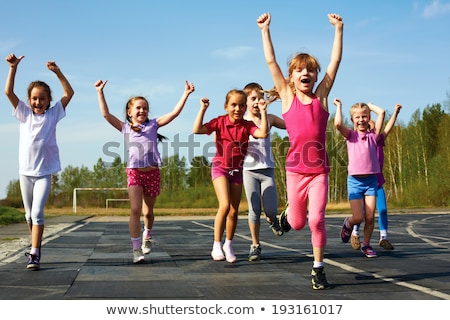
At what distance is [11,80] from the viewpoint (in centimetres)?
686

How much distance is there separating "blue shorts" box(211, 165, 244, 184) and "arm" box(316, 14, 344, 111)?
1861 mm

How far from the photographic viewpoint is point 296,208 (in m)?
5.59

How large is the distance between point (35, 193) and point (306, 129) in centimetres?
310

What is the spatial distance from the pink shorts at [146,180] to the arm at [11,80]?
149 cm

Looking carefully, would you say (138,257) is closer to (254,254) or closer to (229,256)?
(229,256)

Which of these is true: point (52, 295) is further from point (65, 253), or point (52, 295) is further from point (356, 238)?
point (356, 238)

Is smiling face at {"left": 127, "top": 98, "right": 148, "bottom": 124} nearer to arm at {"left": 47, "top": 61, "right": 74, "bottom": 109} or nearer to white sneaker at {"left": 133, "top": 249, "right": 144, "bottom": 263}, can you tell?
arm at {"left": 47, "top": 61, "right": 74, "bottom": 109}

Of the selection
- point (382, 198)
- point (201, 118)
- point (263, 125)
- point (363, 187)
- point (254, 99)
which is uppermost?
point (254, 99)

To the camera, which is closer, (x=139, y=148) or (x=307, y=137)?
(x=307, y=137)

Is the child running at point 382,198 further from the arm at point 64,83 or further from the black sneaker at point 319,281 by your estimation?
the arm at point 64,83

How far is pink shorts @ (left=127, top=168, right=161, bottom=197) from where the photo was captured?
7207 mm

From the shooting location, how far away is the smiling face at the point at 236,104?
7.10 m

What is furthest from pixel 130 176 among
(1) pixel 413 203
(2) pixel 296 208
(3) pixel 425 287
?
(1) pixel 413 203

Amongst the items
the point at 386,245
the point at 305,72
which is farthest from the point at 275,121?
the point at 386,245
